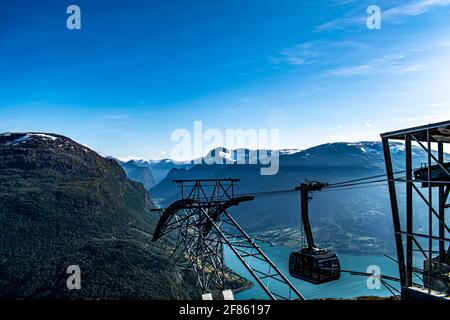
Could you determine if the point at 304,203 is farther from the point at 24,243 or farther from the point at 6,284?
the point at 24,243

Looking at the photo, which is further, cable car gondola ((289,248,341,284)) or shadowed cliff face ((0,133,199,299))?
shadowed cliff face ((0,133,199,299))

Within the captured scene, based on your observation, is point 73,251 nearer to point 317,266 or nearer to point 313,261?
point 313,261

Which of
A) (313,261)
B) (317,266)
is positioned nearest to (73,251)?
(313,261)

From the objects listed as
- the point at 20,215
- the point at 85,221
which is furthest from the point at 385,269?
the point at 20,215

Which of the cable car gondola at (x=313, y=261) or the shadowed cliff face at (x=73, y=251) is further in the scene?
the shadowed cliff face at (x=73, y=251)

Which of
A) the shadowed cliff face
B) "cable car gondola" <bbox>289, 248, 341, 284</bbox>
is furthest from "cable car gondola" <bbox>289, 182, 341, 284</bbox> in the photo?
the shadowed cliff face

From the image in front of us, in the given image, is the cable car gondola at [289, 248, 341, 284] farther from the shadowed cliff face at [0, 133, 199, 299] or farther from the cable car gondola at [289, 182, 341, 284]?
the shadowed cliff face at [0, 133, 199, 299]

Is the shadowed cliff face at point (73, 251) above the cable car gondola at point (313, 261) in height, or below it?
below

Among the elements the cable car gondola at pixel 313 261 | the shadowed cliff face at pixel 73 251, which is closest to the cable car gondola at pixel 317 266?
the cable car gondola at pixel 313 261

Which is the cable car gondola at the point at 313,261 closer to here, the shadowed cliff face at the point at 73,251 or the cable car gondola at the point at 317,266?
the cable car gondola at the point at 317,266
